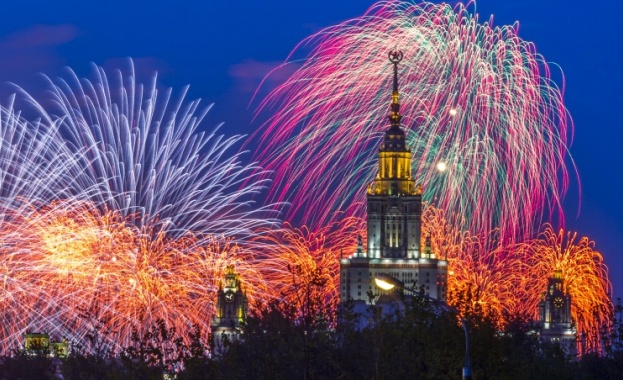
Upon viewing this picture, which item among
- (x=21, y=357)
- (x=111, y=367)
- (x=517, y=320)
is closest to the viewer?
(x=111, y=367)

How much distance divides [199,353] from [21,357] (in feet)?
159

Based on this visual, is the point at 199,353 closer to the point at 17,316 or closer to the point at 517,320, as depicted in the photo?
the point at 17,316

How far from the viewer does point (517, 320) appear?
180375mm

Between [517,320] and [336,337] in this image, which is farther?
[517,320]

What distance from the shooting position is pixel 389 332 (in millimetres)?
114688

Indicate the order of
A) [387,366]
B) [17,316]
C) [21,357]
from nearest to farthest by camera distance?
[387,366] → [17,316] → [21,357]

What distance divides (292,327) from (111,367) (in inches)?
831

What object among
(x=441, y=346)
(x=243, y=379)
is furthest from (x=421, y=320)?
(x=243, y=379)

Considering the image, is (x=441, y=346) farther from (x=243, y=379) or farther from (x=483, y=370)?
(x=243, y=379)

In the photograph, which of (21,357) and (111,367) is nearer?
(111,367)

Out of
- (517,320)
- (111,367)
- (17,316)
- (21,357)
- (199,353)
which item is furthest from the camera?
(517,320)

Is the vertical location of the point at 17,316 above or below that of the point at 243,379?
above

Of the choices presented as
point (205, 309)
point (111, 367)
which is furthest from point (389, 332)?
point (205, 309)

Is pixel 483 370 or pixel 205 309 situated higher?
pixel 205 309
